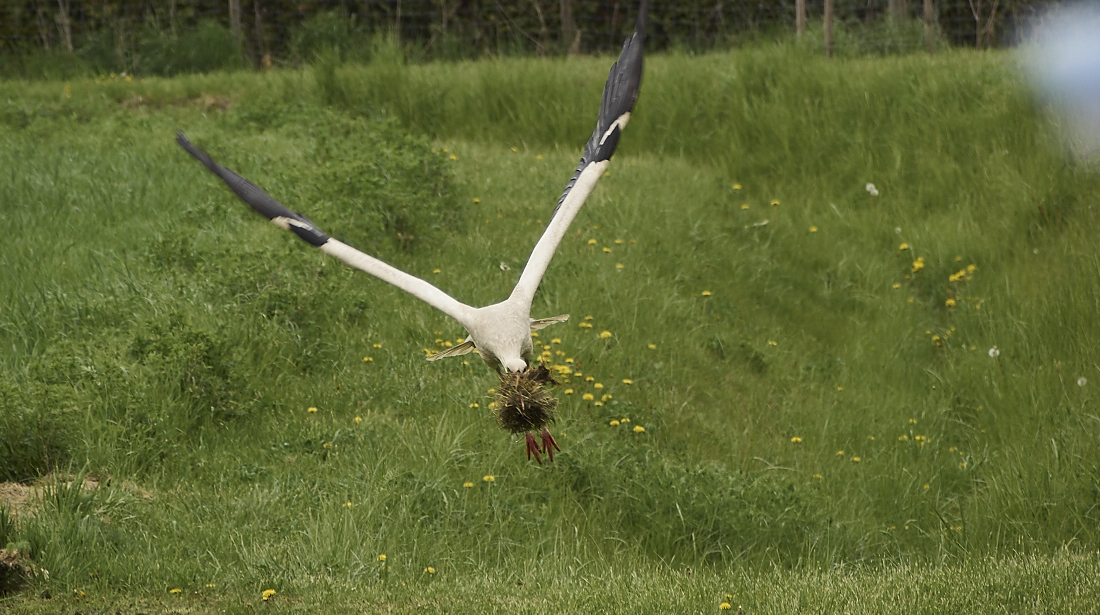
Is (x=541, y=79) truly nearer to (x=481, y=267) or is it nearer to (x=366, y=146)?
(x=366, y=146)

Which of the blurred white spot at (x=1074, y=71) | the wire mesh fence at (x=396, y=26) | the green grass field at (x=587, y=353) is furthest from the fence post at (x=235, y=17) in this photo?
the blurred white spot at (x=1074, y=71)

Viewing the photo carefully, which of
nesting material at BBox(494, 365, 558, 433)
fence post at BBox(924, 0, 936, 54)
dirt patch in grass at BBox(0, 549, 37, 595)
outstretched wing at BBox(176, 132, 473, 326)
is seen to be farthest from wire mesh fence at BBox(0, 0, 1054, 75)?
nesting material at BBox(494, 365, 558, 433)

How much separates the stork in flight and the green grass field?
2.93 ft

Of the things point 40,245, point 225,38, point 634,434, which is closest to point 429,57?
point 225,38

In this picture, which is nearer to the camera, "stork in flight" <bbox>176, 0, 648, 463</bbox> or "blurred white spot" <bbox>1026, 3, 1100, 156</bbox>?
"stork in flight" <bbox>176, 0, 648, 463</bbox>

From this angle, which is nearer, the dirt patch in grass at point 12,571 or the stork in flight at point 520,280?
the stork in flight at point 520,280

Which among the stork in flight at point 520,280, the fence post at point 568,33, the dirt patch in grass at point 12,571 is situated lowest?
the dirt patch in grass at point 12,571

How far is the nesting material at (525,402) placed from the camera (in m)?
4.16

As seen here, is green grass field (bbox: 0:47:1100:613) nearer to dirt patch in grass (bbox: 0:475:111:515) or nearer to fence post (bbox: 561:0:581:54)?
dirt patch in grass (bbox: 0:475:111:515)

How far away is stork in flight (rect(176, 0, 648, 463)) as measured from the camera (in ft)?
13.9

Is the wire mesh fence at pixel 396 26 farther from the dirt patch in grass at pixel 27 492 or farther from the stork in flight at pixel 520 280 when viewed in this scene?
the dirt patch in grass at pixel 27 492

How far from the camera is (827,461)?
7.02 metres

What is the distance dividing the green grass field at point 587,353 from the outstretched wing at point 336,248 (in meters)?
1.20

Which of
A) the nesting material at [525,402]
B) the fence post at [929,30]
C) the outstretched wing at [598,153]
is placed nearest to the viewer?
the nesting material at [525,402]
